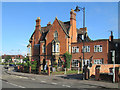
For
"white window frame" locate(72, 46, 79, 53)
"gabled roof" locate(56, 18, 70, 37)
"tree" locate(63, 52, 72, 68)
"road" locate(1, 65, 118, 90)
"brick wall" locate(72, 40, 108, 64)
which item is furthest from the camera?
"gabled roof" locate(56, 18, 70, 37)

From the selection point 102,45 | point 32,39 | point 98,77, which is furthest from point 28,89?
point 32,39

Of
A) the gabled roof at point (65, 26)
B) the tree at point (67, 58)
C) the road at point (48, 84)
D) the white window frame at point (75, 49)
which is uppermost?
the gabled roof at point (65, 26)

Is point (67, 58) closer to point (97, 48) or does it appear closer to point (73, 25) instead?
point (97, 48)

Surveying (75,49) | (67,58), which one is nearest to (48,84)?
(67,58)

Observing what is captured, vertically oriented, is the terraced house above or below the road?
above

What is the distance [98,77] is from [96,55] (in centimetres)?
1611

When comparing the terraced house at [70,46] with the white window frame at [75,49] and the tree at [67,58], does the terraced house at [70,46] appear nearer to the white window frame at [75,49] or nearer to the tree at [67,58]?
the white window frame at [75,49]

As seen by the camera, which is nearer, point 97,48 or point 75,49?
point 97,48

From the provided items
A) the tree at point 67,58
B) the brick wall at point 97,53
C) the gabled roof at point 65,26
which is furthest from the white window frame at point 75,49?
the gabled roof at point 65,26

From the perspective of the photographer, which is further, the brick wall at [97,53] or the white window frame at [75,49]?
the white window frame at [75,49]

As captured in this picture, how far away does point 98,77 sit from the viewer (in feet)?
64.0

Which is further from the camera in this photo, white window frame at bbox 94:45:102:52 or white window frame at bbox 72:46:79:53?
white window frame at bbox 72:46:79:53

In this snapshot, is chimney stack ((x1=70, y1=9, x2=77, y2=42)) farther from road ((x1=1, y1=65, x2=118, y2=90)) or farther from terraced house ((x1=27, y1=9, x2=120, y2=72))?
road ((x1=1, y1=65, x2=118, y2=90))

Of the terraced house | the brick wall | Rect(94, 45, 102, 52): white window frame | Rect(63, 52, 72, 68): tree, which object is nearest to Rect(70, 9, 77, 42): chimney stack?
the terraced house
